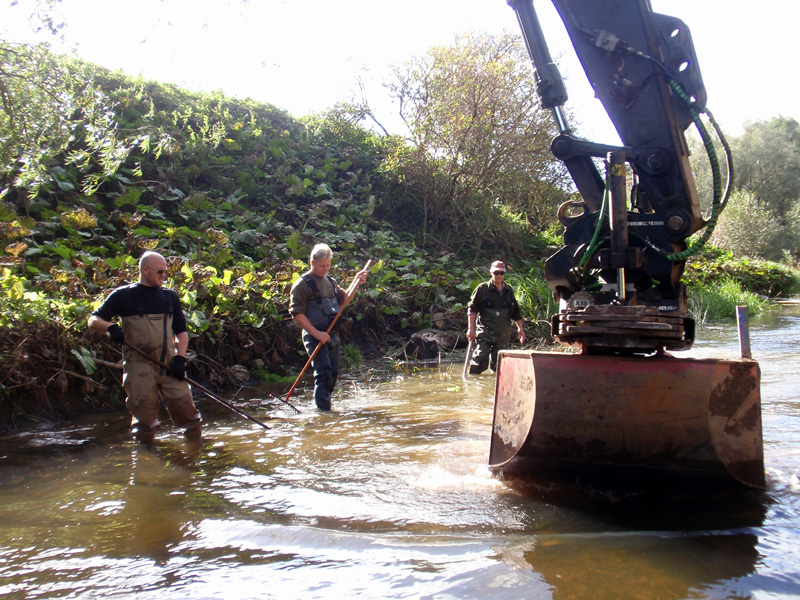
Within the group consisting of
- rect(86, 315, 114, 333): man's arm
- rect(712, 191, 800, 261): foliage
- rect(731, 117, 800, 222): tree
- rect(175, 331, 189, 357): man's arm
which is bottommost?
rect(175, 331, 189, 357): man's arm

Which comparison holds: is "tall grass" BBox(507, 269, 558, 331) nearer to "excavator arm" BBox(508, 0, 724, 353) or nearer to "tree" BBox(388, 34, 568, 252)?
"tree" BBox(388, 34, 568, 252)

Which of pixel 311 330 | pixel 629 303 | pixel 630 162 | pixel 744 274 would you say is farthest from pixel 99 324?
pixel 744 274

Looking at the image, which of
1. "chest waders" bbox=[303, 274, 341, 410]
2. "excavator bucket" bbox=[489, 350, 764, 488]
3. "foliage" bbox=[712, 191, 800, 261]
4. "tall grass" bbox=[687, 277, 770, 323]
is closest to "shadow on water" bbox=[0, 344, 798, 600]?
"excavator bucket" bbox=[489, 350, 764, 488]

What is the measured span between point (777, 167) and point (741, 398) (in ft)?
142

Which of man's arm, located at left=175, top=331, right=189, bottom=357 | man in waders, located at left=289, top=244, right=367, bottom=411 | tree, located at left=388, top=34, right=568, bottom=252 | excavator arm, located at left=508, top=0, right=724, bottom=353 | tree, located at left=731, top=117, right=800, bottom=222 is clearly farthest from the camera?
tree, located at left=731, top=117, right=800, bottom=222

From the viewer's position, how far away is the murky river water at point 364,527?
2324 millimetres

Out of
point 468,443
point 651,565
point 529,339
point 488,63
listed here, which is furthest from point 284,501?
point 488,63

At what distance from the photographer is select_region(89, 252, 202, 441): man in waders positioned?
4820mm

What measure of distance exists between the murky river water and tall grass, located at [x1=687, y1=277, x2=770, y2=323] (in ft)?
36.9

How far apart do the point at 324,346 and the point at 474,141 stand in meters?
9.79

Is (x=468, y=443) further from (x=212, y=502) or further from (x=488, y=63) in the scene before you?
(x=488, y=63)

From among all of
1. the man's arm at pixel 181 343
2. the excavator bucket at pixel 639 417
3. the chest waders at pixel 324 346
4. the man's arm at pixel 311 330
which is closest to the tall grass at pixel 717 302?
the chest waders at pixel 324 346

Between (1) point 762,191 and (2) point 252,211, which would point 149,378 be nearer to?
(2) point 252,211

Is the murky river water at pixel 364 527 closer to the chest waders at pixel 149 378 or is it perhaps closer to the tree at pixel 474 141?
the chest waders at pixel 149 378
